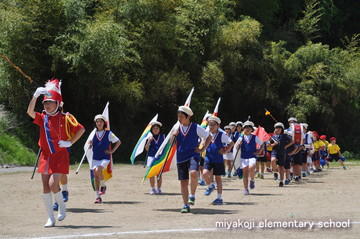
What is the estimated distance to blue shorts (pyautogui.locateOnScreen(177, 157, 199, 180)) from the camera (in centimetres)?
1180

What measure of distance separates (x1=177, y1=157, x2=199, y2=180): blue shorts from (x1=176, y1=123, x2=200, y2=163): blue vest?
60 mm

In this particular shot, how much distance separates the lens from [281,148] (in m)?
18.8

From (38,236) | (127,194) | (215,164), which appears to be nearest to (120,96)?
(127,194)

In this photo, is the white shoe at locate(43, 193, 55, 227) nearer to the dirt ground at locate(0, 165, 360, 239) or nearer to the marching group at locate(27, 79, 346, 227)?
the marching group at locate(27, 79, 346, 227)

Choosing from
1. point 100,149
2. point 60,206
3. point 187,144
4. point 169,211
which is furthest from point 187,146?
point 100,149

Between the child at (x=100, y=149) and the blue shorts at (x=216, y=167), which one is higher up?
the child at (x=100, y=149)

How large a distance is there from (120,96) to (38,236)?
2067 cm

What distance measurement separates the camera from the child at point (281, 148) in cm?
1877

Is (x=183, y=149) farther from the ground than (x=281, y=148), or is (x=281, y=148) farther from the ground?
(x=183, y=149)

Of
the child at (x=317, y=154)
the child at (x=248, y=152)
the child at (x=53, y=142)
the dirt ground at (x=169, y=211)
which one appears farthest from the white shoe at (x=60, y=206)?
the child at (x=317, y=154)

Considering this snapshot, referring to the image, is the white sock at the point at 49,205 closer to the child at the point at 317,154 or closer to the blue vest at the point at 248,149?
the blue vest at the point at 248,149

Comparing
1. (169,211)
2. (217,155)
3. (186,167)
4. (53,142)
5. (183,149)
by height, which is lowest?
(169,211)

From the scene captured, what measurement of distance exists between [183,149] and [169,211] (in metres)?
1.13

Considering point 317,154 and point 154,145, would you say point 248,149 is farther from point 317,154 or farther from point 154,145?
point 317,154
